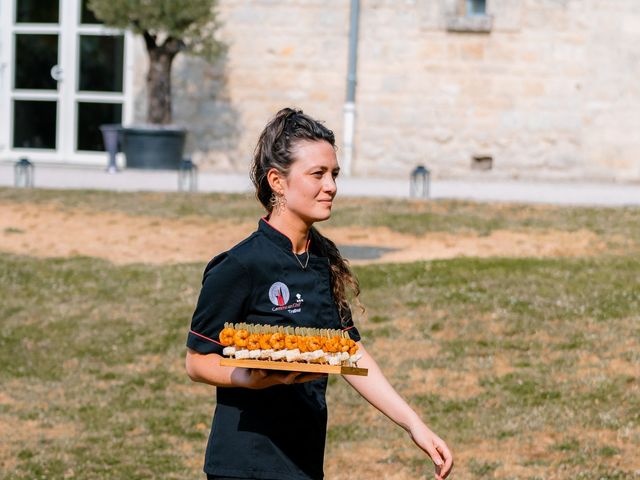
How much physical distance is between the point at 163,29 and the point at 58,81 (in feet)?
14.0

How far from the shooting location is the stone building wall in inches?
858

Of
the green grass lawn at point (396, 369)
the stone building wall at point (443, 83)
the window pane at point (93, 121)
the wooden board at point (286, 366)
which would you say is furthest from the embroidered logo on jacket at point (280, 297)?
the window pane at point (93, 121)

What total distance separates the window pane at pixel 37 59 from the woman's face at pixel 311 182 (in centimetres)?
2064

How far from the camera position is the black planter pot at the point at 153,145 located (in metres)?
20.7

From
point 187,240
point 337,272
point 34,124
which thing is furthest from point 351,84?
point 337,272

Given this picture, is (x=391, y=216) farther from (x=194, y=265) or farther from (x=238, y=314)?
(x=238, y=314)

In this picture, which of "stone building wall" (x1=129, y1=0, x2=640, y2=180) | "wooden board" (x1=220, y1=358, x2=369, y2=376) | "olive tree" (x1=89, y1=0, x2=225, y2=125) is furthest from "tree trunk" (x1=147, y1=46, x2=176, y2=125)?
"wooden board" (x1=220, y1=358, x2=369, y2=376)

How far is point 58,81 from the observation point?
23750 millimetres

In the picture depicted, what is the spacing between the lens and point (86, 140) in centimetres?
2372

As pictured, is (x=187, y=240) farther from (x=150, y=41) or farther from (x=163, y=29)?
(x=150, y=41)

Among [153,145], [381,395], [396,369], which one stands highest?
[381,395]

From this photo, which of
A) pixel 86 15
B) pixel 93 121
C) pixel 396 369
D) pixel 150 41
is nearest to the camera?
pixel 396 369

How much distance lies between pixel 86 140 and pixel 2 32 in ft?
8.00

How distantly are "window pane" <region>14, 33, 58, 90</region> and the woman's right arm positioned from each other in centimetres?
2074
